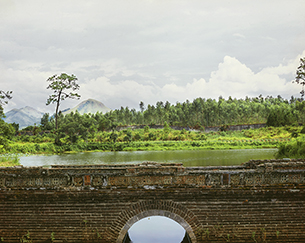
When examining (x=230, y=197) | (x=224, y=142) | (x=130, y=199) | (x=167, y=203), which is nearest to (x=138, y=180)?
(x=130, y=199)

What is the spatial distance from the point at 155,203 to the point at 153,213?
1.01ft

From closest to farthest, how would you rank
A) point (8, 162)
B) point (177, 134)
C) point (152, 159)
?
1. point (8, 162)
2. point (152, 159)
3. point (177, 134)

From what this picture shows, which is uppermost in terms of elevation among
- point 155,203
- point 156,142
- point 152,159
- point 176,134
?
point 176,134

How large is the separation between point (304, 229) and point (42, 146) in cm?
3260

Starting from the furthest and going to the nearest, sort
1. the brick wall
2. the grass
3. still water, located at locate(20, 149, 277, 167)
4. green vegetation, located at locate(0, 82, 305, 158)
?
green vegetation, located at locate(0, 82, 305, 158)
still water, located at locate(20, 149, 277, 167)
the grass
the brick wall

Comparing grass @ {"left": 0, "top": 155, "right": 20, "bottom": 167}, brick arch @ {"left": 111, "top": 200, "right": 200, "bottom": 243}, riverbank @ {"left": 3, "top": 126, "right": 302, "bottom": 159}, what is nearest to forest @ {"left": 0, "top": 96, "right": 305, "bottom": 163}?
riverbank @ {"left": 3, "top": 126, "right": 302, "bottom": 159}

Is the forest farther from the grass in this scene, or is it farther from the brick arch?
the brick arch

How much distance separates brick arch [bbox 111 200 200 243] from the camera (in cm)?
764

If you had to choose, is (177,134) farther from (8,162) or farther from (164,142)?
(8,162)

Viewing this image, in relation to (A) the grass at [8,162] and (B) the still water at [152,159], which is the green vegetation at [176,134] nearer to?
(A) the grass at [8,162]

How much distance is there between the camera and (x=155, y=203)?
7672 mm

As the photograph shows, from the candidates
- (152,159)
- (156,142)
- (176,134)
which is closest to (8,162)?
(152,159)

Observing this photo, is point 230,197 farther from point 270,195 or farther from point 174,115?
point 174,115

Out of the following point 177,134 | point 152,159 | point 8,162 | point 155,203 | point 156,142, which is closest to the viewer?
point 155,203
